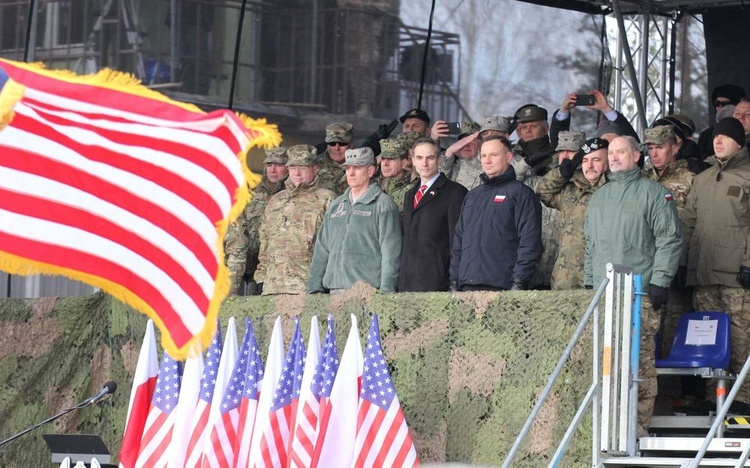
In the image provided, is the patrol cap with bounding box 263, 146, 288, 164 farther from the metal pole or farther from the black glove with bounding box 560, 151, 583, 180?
the metal pole

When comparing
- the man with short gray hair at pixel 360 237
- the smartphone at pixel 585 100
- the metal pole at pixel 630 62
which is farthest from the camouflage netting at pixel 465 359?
the metal pole at pixel 630 62

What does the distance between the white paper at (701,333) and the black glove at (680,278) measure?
481 millimetres

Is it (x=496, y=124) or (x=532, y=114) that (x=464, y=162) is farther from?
(x=532, y=114)

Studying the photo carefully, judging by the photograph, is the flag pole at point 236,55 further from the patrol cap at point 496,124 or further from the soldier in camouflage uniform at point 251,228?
the patrol cap at point 496,124

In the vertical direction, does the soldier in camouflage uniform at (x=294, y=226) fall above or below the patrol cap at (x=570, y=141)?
below

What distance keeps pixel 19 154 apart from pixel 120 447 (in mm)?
7528

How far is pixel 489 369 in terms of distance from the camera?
9.16 metres

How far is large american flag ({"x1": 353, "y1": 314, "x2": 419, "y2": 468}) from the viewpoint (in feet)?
31.2

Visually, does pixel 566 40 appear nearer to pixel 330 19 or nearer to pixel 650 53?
pixel 650 53

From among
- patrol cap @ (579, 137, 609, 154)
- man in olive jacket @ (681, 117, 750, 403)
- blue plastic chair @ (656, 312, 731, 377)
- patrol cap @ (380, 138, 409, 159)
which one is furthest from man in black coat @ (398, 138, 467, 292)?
blue plastic chair @ (656, 312, 731, 377)

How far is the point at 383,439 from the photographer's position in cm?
954

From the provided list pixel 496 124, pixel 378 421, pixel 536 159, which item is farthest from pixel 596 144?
pixel 378 421

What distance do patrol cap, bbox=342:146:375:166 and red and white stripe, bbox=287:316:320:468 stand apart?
1.21 meters

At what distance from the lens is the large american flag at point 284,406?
33.8 ft
